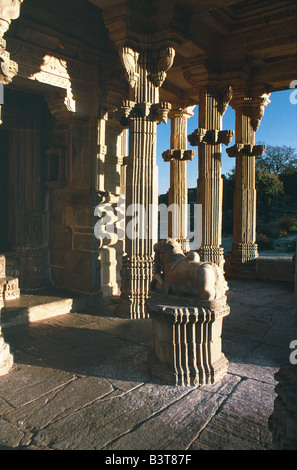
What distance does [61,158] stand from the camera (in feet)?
25.5

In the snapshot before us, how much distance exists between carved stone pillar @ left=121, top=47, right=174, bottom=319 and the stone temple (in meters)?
0.02

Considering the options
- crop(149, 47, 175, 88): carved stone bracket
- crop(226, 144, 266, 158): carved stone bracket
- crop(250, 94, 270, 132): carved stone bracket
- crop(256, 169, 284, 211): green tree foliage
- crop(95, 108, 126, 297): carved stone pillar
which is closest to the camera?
crop(149, 47, 175, 88): carved stone bracket

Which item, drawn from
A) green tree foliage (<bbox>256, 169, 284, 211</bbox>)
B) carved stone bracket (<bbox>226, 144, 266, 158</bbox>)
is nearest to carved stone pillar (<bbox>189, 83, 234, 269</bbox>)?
A: carved stone bracket (<bbox>226, 144, 266, 158</bbox>)

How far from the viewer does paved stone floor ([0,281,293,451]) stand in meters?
2.94

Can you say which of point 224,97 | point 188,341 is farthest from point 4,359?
point 224,97

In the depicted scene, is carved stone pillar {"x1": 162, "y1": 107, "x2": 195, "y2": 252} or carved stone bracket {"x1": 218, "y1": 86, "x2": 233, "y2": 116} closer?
carved stone bracket {"x1": 218, "y1": 86, "x2": 233, "y2": 116}

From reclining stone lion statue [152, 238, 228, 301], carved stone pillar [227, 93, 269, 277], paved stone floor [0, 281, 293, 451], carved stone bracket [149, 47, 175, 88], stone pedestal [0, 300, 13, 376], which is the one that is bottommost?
paved stone floor [0, 281, 293, 451]

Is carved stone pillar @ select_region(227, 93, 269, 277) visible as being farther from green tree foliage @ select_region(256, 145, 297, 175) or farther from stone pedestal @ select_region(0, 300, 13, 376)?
green tree foliage @ select_region(256, 145, 297, 175)

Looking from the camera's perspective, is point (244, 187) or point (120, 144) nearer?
point (120, 144)

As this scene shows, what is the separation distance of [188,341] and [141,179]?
3.30 meters

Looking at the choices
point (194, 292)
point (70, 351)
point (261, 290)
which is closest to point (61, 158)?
point (70, 351)

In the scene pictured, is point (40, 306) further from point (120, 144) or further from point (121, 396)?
point (120, 144)

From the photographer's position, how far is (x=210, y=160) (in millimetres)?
8859
